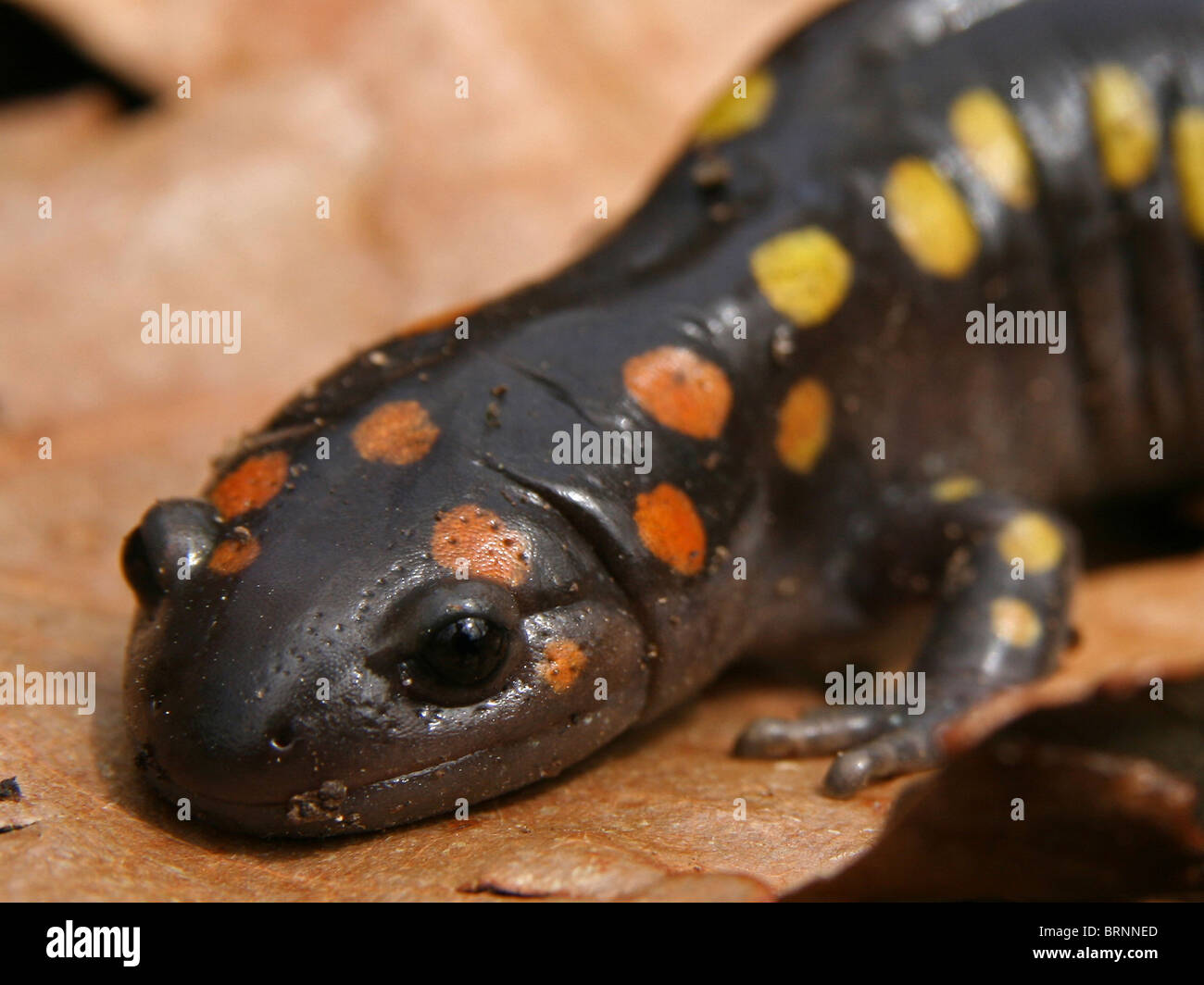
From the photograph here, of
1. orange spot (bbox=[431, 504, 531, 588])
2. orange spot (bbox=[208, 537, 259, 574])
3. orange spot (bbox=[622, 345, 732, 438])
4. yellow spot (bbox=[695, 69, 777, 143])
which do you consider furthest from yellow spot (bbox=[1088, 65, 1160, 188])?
orange spot (bbox=[208, 537, 259, 574])

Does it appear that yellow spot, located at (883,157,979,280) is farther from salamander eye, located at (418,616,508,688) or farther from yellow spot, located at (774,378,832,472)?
salamander eye, located at (418,616,508,688)

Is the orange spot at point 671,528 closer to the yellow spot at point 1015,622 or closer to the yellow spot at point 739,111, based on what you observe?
the yellow spot at point 1015,622

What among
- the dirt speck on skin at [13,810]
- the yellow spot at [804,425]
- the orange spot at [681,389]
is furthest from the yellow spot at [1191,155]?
the dirt speck on skin at [13,810]

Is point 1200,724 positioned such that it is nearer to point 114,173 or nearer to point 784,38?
point 784,38

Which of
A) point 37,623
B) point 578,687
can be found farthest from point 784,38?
point 37,623

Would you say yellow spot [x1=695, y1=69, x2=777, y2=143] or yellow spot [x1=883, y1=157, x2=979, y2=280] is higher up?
yellow spot [x1=695, y1=69, x2=777, y2=143]

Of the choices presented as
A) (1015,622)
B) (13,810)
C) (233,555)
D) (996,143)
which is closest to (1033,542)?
(1015,622)

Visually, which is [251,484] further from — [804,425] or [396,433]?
[804,425]
